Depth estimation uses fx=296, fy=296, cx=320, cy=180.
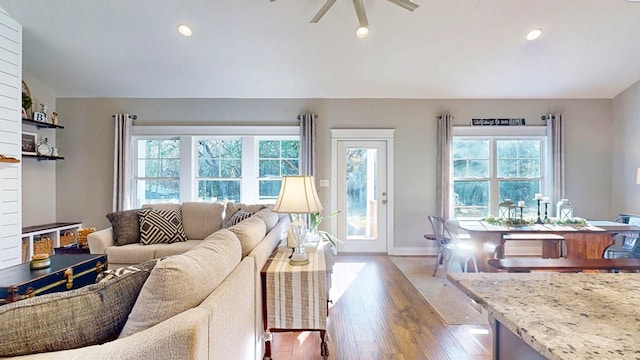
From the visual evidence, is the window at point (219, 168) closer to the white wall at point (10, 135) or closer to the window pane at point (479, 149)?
the white wall at point (10, 135)

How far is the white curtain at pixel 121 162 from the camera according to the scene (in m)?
4.77

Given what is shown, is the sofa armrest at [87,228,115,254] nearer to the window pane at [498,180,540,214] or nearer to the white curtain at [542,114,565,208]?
the window pane at [498,180,540,214]

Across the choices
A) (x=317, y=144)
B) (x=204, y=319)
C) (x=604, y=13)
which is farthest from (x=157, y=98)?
(x=604, y=13)

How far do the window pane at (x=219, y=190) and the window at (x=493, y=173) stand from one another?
3.76 metres

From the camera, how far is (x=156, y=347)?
2.82ft

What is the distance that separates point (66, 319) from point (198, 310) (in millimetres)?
421

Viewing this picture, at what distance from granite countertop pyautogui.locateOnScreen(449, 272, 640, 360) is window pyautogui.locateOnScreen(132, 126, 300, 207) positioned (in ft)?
13.8

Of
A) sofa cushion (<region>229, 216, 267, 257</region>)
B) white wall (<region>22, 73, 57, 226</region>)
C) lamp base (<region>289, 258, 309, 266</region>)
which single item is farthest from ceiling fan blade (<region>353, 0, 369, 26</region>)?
white wall (<region>22, 73, 57, 226</region>)

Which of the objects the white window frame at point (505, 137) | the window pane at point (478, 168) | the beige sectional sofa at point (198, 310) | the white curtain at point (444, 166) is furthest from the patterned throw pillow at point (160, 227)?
the window pane at point (478, 168)

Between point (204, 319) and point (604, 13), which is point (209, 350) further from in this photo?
A: point (604, 13)

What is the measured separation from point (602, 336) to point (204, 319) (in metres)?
1.06

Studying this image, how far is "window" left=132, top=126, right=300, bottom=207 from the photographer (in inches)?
197

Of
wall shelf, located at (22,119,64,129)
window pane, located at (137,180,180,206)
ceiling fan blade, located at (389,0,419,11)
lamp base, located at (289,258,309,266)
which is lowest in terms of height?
lamp base, located at (289,258,309,266)

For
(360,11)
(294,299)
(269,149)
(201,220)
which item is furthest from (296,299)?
(269,149)
